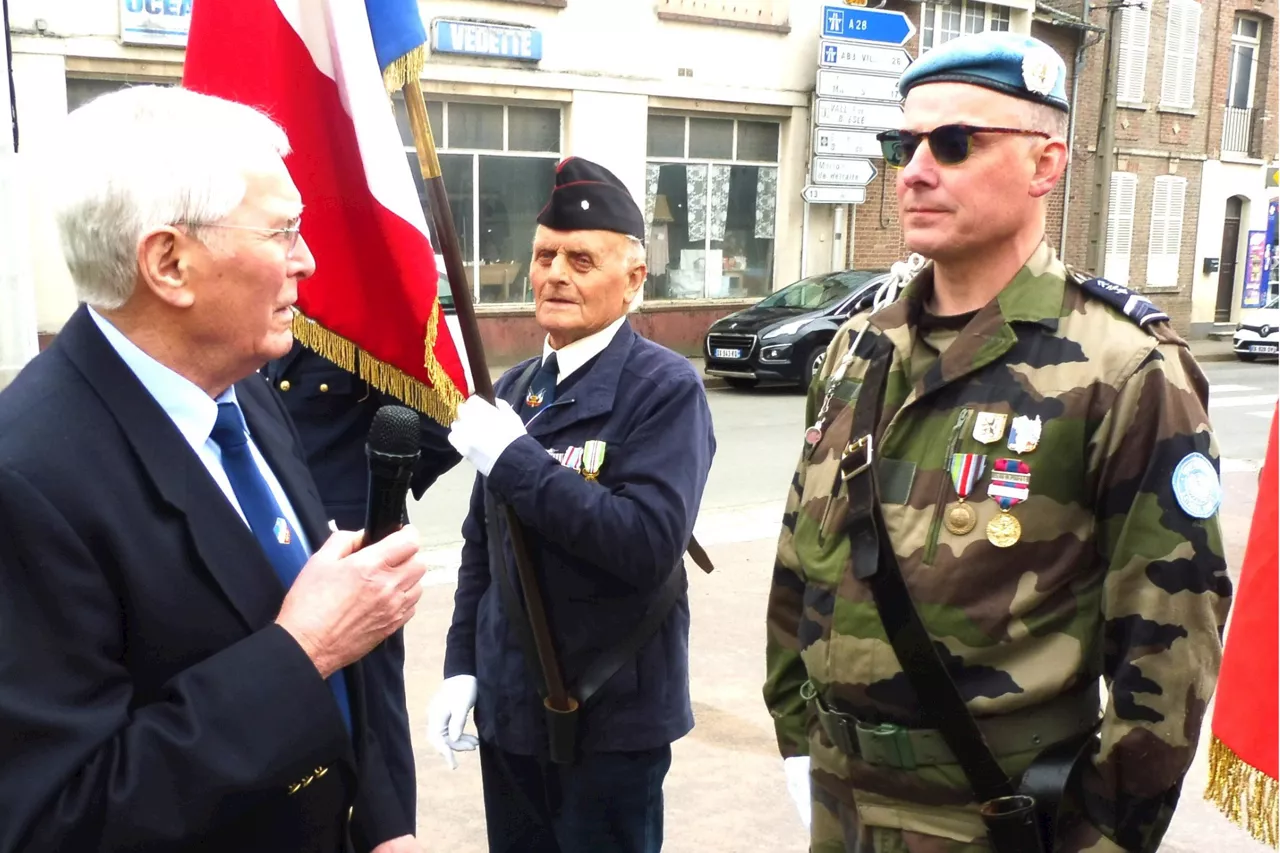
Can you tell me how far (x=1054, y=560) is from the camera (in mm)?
1836

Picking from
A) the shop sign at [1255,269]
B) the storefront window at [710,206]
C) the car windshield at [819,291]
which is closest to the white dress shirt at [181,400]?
the car windshield at [819,291]

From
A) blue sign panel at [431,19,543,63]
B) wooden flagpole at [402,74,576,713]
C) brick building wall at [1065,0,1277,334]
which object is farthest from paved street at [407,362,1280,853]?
brick building wall at [1065,0,1277,334]

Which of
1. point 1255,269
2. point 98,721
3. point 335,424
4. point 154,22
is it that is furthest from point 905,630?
point 1255,269

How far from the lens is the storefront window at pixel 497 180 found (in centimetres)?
1494

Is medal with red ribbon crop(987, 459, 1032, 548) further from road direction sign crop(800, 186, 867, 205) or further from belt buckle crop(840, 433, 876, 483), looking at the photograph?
road direction sign crop(800, 186, 867, 205)

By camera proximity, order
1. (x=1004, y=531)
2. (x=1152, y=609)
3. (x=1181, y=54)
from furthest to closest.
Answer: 1. (x=1181, y=54)
2. (x=1004, y=531)
3. (x=1152, y=609)

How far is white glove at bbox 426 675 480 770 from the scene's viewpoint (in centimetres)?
278

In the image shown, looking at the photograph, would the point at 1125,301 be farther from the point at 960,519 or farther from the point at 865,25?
the point at 865,25

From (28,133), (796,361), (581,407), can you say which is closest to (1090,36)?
(796,361)

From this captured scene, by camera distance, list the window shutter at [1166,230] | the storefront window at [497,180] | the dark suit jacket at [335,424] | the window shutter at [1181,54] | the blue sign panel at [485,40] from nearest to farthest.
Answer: the dark suit jacket at [335,424] < the blue sign panel at [485,40] < the storefront window at [497,180] < the window shutter at [1181,54] < the window shutter at [1166,230]

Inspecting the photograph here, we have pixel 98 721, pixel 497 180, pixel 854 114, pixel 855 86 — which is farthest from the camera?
pixel 854 114

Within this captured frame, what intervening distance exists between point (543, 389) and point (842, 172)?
632 inches

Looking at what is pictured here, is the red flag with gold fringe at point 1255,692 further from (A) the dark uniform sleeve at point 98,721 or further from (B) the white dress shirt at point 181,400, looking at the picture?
(B) the white dress shirt at point 181,400

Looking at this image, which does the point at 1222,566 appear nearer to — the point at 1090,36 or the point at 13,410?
the point at 13,410
